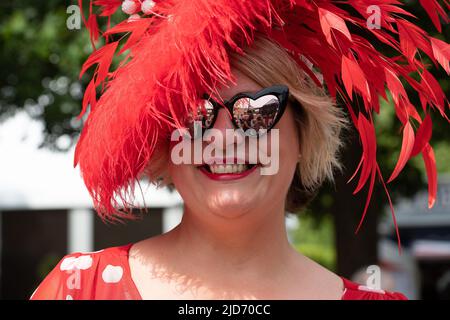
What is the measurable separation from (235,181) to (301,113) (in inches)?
11.6

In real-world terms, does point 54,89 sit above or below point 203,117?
above

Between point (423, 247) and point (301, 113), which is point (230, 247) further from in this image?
point (423, 247)

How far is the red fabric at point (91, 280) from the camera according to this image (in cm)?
192

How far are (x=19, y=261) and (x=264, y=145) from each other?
10892 millimetres

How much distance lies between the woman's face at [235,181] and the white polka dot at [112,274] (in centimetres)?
25

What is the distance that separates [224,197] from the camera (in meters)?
1.87

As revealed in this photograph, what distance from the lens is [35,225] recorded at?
1218cm

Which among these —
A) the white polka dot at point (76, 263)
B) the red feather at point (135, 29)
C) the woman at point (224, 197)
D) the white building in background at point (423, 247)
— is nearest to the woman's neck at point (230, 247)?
the woman at point (224, 197)

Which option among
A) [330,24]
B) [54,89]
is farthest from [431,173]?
[54,89]

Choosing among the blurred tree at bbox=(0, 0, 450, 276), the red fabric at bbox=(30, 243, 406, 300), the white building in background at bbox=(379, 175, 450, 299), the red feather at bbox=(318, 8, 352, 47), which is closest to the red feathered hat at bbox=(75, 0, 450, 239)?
the red feather at bbox=(318, 8, 352, 47)

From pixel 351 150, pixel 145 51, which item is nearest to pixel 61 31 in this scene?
pixel 351 150

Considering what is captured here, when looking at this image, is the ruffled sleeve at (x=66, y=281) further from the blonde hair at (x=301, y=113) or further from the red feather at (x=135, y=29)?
the red feather at (x=135, y=29)
